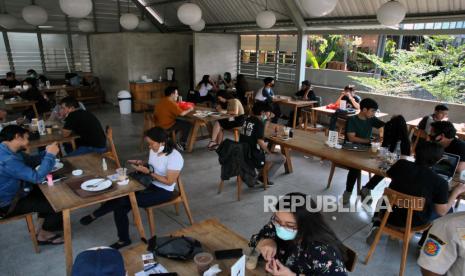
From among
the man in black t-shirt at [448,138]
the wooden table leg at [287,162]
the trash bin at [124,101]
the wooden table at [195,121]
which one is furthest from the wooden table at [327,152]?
the trash bin at [124,101]

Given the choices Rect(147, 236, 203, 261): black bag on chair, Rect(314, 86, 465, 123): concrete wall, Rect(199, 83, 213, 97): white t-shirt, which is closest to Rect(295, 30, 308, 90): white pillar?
Rect(314, 86, 465, 123): concrete wall

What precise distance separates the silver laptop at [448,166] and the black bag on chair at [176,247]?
2.48 metres

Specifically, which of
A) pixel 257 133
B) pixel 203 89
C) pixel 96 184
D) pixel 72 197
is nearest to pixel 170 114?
pixel 257 133

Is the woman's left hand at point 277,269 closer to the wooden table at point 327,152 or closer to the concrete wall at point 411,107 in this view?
the wooden table at point 327,152

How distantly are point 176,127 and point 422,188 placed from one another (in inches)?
173

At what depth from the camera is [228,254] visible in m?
1.93

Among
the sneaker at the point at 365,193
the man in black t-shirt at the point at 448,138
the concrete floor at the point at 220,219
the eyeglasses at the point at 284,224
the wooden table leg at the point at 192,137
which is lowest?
the concrete floor at the point at 220,219

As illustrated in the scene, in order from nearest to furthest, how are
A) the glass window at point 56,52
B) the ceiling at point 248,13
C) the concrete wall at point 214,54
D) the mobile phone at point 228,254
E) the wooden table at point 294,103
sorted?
the mobile phone at point 228,254 < the ceiling at point 248,13 < the wooden table at point 294,103 < the concrete wall at point 214,54 < the glass window at point 56,52

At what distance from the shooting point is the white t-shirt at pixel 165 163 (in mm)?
3092

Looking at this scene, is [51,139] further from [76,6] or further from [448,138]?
[448,138]

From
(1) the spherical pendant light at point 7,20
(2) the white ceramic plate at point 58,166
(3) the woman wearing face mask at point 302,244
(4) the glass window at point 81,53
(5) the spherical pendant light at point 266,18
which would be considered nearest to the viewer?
(3) the woman wearing face mask at point 302,244

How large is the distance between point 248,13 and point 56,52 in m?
6.66

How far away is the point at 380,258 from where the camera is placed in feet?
10.3

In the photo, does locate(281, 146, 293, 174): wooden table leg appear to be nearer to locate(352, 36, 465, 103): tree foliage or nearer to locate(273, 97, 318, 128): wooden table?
locate(273, 97, 318, 128): wooden table
